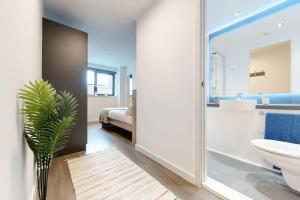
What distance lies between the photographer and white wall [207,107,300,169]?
2045 mm

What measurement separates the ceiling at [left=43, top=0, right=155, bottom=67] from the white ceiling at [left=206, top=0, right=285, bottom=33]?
3.15 feet

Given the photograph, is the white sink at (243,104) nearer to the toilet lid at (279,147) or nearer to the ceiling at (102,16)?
the toilet lid at (279,147)

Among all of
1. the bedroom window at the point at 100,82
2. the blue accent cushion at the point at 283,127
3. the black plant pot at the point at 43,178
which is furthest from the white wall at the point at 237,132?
the bedroom window at the point at 100,82

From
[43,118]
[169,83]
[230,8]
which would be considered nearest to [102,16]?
[169,83]

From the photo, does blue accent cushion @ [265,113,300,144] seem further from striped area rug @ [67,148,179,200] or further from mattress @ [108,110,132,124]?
mattress @ [108,110,132,124]

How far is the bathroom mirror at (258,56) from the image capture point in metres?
1.92

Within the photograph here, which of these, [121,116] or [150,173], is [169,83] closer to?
[150,173]

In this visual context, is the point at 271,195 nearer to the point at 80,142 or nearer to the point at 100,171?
the point at 100,171

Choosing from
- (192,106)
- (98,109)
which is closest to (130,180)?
(192,106)

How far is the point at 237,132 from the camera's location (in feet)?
7.48

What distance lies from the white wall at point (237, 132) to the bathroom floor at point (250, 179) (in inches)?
5.5

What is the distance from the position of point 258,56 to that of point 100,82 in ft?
18.9

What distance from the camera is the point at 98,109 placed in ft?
20.7

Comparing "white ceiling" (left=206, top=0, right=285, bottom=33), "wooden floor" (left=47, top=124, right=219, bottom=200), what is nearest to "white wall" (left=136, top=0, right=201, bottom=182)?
"wooden floor" (left=47, top=124, right=219, bottom=200)
